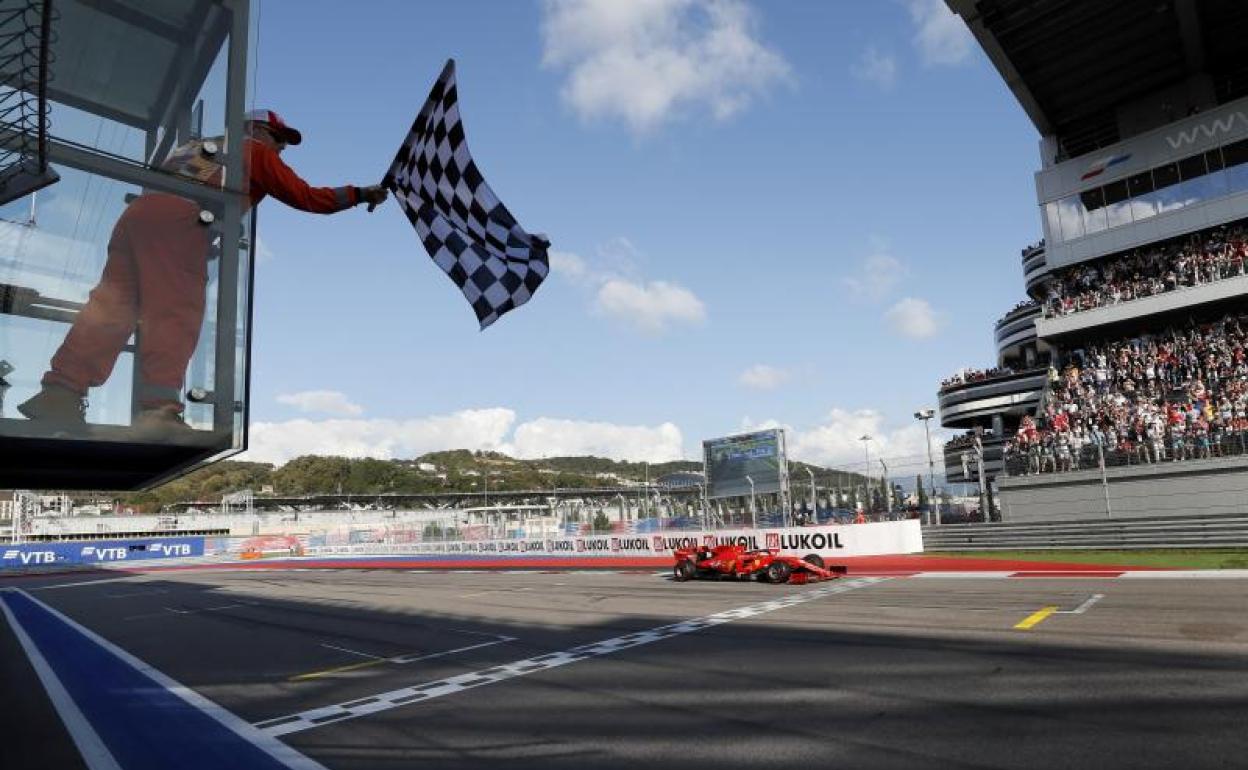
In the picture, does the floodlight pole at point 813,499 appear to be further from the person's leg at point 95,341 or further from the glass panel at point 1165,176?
the person's leg at point 95,341

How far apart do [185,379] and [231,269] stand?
38 cm

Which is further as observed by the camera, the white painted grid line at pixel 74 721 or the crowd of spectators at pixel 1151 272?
the crowd of spectators at pixel 1151 272

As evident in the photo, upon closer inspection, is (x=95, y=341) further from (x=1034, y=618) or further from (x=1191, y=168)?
Result: (x=1191, y=168)

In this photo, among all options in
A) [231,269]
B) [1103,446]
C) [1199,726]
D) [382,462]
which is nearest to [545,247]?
[231,269]

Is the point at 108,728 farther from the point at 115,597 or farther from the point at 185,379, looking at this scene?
the point at 115,597

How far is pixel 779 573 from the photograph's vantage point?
16.4m

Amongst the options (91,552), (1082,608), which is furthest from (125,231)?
(91,552)

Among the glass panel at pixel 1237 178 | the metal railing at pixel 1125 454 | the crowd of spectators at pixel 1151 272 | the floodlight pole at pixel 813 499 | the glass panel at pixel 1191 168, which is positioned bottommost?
the floodlight pole at pixel 813 499

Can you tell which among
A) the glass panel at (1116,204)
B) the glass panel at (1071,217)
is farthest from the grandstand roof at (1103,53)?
the glass panel at (1071,217)

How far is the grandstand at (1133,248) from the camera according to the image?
20609 millimetres

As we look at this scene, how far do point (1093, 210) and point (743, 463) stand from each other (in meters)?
15.2

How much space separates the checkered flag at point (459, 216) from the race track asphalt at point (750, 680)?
3036mm

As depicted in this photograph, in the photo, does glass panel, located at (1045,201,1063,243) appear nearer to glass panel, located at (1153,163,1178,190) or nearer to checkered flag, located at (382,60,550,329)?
glass panel, located at (1153,163,1178,190)

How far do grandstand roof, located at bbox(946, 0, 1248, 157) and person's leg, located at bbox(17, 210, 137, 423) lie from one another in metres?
25.2
